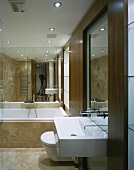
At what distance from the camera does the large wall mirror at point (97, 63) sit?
2.26 meters

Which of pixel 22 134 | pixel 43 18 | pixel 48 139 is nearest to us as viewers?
pixel 43 18

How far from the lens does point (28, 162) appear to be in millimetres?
3404

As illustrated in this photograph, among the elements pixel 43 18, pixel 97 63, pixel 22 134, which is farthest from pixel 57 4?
pixel 22 134

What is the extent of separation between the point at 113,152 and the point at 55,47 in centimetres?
440

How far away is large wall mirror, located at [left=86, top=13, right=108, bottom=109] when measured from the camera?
88.8 inches

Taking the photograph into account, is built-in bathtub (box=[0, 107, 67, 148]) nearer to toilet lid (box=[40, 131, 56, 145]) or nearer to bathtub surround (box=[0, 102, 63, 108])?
toilet lid (box=[40, 131, 56, 145])

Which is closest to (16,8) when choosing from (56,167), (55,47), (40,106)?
(56,167)

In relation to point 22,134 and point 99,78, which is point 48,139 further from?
point 99,78

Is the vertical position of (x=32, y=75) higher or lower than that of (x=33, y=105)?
higher

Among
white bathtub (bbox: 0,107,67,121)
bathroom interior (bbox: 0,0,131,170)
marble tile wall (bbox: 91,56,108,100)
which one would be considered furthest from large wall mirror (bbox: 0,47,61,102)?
marble tile wall (bbox: 91,56,108,100)

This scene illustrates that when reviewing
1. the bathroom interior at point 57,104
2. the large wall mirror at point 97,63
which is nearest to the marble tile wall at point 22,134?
the bathroom interior at point 57,104

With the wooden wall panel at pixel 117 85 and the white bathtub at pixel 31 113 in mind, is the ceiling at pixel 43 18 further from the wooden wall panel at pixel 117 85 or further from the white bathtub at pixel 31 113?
the white bathtub at pixel 31 113

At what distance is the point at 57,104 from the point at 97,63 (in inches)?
130

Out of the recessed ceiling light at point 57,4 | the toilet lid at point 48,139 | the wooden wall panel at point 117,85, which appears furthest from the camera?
the toilet lid at point 48,139
